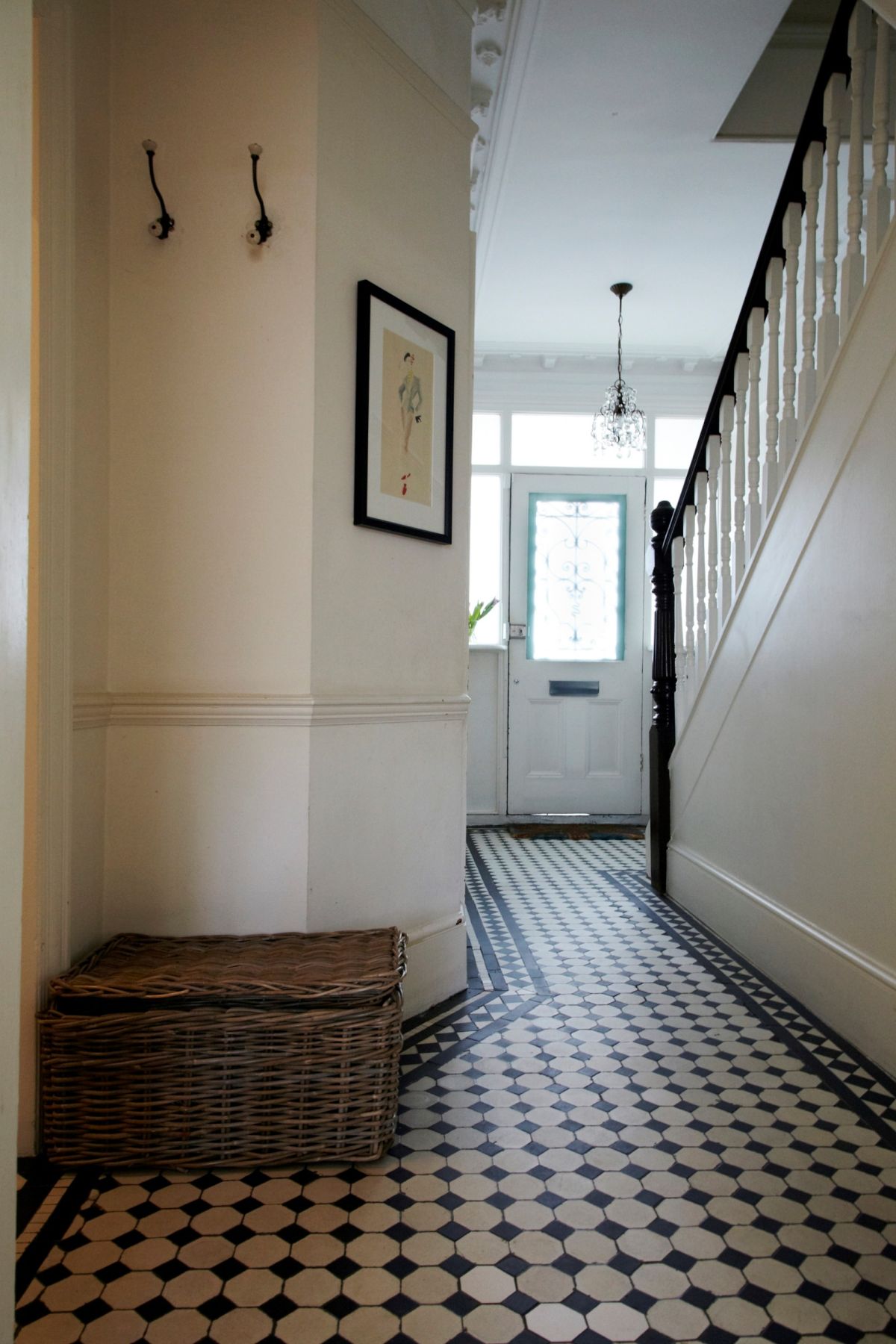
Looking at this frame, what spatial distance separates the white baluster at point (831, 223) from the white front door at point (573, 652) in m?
3.41

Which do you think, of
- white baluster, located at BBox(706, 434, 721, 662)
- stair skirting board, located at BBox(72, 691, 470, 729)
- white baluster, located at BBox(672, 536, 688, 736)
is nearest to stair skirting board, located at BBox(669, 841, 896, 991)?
white baluster, located at BBox(672, 536, 688, 736)

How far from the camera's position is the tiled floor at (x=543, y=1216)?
141cm

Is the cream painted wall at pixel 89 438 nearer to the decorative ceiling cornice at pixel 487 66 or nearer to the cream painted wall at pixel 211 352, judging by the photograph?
the cream painted wall at pixel 211 352

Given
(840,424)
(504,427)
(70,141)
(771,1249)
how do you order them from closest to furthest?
1. (771,1249)
2. (70,141)
3. (840,424)
4. (504,427)

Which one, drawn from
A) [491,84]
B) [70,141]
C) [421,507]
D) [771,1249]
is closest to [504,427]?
[491,84]

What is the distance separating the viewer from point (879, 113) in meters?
2.36

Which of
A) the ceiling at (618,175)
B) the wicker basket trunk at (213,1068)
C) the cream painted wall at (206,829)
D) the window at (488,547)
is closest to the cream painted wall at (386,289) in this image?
the cream painted wall at (206,829)

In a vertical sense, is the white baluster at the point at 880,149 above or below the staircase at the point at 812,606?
above

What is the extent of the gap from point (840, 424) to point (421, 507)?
116cm

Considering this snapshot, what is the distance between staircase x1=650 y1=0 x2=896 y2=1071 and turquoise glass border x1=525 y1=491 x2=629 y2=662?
7.33 feet

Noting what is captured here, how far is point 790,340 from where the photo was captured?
2.86 m

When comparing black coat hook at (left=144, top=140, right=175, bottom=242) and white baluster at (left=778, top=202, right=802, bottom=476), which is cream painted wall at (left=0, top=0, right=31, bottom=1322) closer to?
black coat hook at (left=144, top=140, right=175, bottom=242)

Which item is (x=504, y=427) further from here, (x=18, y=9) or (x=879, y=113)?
(x=18, y=9)

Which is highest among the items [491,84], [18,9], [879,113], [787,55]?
[787,55]
